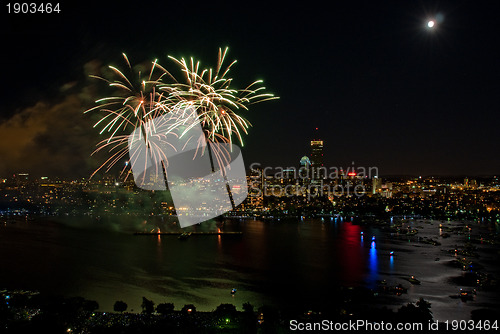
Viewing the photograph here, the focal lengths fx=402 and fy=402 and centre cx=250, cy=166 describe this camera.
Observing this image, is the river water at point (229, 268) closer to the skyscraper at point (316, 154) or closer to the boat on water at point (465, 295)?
the boat on water at point (465, 295)

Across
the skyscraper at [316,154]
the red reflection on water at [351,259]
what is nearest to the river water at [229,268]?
the red reflection on water at [351,259]

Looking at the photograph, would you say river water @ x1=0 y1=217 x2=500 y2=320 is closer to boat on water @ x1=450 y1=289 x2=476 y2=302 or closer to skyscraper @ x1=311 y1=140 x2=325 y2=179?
boat on water @ x1=450 y1=289 x2=476 y2=302

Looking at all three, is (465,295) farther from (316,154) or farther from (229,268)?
(316,154)

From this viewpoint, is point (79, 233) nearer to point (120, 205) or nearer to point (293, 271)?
point (293, 271)

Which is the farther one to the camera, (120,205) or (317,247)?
(120,205)

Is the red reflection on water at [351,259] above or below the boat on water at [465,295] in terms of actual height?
below

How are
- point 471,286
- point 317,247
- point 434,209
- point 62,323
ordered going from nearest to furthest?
point 62,323
point 471,286
point 317,247
point 434,209

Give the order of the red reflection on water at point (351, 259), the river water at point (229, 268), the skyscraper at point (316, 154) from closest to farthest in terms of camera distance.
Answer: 1. the river water at point (229, 268)
2. the red reflection on water at point (351, 259)
3. the skyscraper at point (316, 154)

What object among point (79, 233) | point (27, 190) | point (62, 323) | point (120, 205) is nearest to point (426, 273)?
point (62, 323)

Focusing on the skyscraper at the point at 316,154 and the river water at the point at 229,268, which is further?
the skyscraper at the point at 316,154
